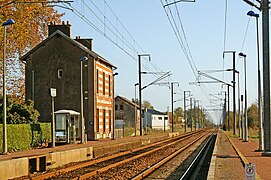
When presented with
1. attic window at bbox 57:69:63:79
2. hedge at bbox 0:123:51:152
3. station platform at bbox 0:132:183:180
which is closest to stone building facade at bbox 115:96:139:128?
attic window at bbox 57:69:63:79

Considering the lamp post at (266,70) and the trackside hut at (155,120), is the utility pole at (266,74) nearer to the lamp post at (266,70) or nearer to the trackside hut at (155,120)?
the lamp post at (266,70)

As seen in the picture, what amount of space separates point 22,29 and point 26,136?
894 centimetres

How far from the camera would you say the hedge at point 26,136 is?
33.7 metres

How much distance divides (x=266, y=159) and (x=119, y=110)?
302 ft

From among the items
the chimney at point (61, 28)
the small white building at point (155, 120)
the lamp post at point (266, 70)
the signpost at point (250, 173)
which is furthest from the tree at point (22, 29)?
the small white building at point (155, 120)

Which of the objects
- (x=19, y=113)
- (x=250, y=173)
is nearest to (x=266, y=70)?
(x=250, y=173)

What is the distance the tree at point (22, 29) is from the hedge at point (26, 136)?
6889 mm

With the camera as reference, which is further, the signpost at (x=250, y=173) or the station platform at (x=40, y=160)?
the station platform at (x=40, y=160)

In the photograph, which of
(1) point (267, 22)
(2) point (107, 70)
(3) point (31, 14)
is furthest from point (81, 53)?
(1) point (267, 22)

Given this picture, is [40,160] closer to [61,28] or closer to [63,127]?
[63,127]

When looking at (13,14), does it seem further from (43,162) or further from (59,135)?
(43,162)

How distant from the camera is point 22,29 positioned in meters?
40.4

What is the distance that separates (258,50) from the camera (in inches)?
1266

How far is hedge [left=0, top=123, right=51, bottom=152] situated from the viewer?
33.7 meters
